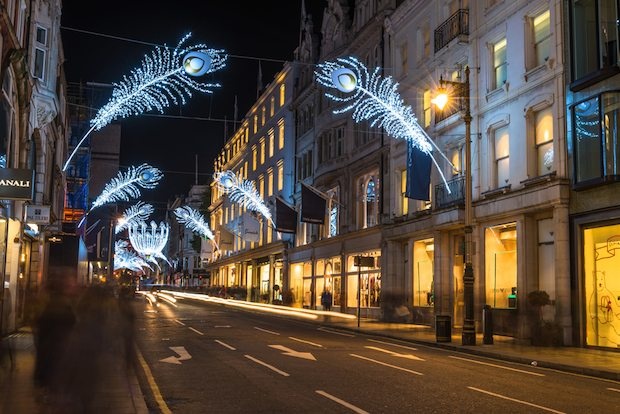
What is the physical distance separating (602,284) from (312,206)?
22786mm

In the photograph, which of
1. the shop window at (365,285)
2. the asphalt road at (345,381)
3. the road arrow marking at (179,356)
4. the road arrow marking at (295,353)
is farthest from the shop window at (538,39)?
the road arrow marking at (179,356)

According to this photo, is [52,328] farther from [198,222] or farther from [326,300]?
[198,222]

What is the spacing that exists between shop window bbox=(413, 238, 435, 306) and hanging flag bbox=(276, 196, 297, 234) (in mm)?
15030

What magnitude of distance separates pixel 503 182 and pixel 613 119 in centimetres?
609

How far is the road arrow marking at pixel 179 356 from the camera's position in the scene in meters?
15.8

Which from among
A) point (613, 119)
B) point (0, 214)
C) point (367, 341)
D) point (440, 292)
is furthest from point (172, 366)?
point (440, 292)

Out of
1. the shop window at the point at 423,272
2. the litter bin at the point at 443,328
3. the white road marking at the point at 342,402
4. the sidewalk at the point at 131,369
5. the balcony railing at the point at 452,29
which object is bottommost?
the white road marking at the point at 342,402

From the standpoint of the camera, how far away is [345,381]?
12.8 m

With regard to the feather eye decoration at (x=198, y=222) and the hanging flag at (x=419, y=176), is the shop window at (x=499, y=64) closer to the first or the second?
the hanging flag at (x=419, y=176)

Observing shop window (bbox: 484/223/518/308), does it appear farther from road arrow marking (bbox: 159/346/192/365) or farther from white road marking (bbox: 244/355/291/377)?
road arrow marking (bbox: 159/346/192/365)

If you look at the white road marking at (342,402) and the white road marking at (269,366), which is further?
the white road marking at (269,366)

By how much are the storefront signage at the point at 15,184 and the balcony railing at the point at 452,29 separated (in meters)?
18.9

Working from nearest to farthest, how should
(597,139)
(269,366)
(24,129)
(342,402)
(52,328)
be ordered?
(52,328) < (342,402) < (269,366) < (597,139) < (24,129)

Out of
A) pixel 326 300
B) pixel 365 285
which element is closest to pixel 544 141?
pixel 365 285
